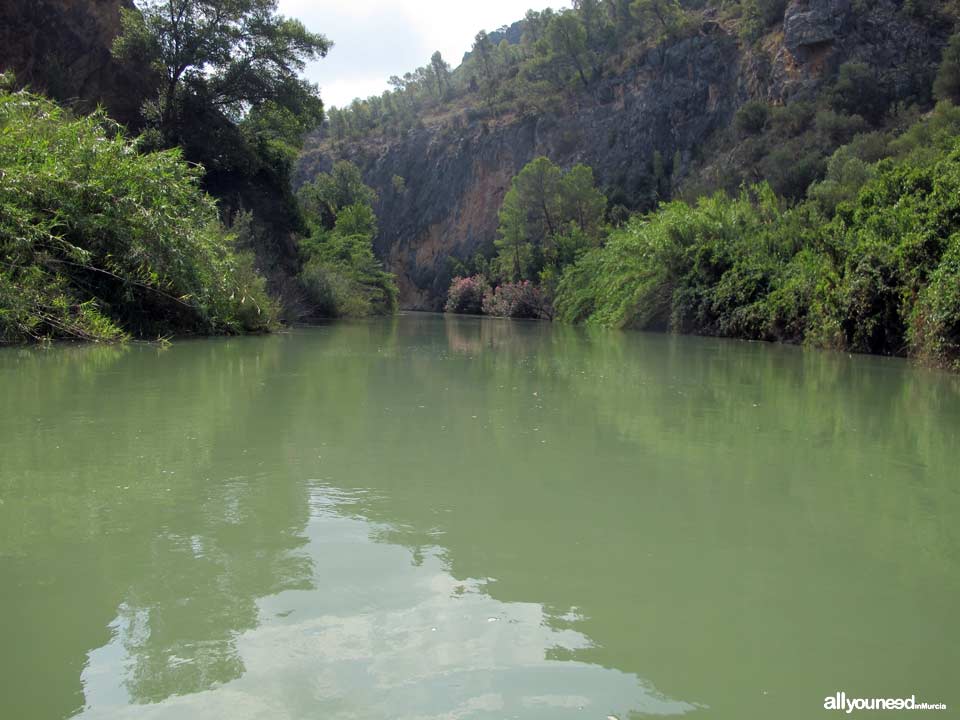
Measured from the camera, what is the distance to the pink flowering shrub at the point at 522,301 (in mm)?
46031

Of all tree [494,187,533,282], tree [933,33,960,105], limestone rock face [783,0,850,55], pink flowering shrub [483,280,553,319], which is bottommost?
pink flowering shrub [483,280,553,319]

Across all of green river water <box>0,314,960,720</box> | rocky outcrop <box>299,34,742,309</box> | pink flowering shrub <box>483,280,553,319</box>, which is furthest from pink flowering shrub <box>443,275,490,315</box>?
green river water <box>0,314,960,720</box>

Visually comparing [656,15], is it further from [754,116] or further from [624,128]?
[754,116]

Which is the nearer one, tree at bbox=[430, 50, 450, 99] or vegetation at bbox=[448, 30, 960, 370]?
vegetation at bbox=[448, 30, 960, 370]

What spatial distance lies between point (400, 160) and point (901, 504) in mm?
78344

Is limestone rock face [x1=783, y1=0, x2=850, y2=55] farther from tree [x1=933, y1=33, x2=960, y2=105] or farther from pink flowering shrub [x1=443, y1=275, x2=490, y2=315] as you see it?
pink flowering shrub [x1=443, y1=275, x2=490, y2=315]

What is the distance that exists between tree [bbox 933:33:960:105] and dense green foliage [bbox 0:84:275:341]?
3516cm

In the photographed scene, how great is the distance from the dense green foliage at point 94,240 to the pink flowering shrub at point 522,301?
95.8ft

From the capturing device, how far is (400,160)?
7962 cm

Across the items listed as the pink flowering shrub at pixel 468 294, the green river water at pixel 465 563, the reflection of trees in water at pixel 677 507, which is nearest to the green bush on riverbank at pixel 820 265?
the reflection of trees in water at pixel 677 507

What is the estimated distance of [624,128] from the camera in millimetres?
60312

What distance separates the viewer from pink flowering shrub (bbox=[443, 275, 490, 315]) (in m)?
58.4

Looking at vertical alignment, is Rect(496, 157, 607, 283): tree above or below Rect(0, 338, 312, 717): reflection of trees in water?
above

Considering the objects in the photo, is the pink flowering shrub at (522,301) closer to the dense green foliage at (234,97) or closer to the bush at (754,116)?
the bush at (754,116)
